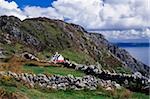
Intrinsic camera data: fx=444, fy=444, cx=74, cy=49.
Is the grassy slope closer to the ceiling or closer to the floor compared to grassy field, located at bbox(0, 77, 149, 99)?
closer to the ceiling

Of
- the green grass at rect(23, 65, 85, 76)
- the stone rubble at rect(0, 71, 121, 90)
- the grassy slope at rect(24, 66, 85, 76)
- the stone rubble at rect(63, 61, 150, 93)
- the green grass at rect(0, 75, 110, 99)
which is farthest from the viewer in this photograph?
the grassy slope at rect(24, 66, 85, 76)

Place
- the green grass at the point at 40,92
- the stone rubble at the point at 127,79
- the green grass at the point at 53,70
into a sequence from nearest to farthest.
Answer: the green grass at the point at 40,92
the stone rubble at the point at 127,79
the green grass at the point at 53,70

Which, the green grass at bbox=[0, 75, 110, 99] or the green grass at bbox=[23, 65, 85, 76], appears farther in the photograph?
the green grass at bbox=[23, 65, 85, 76]

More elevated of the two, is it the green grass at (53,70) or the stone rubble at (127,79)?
the green grass at (53,70)

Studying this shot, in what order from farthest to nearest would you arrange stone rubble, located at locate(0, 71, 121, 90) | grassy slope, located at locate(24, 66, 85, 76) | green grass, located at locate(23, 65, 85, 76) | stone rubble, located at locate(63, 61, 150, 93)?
1. grassy slope, located at locate(24, 66, 85, 76)
2. green grass, located at locate(23, 65, 85, 76)
3. stone rubble, located at locate(63, 61, 150, 93)
4. stone rubble, located at locate(0, 71, 121, 90)

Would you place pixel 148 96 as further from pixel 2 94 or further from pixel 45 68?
pixel 45 68

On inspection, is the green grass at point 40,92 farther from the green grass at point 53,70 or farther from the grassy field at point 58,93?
the green grass at point 53,70

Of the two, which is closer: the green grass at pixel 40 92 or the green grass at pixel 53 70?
the green grass at pixel 40 92

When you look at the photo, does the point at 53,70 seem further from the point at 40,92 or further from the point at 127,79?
the point at 40,92

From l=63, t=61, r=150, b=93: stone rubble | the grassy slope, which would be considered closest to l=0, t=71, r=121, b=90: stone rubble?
l=63, t=61, r=150, b=93: stone rubble

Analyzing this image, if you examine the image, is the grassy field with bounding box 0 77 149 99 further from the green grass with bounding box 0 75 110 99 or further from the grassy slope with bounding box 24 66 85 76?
the grassy slope with bounding box 24 66 85 76

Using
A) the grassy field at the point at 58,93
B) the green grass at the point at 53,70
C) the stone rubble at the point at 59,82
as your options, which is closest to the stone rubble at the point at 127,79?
the green grass at the point at 53,70

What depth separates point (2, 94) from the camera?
29516 mm

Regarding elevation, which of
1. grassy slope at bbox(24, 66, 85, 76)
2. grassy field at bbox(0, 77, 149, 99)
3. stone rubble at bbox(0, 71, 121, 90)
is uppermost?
grassy slope at bbox(24, 66, 85, 76)
